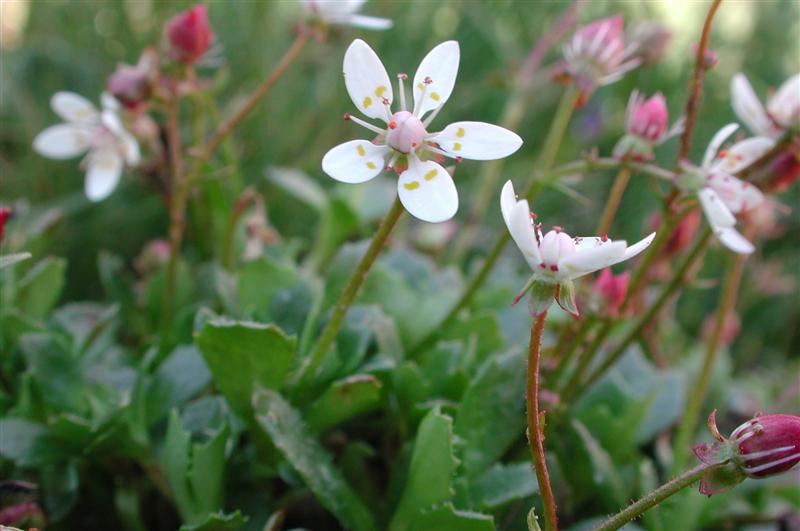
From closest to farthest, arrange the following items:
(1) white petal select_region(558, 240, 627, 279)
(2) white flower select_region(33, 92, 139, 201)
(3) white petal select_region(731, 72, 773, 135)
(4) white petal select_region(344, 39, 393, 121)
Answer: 1. (1) white petal select_region(558, 240, 627, 279)
2. (4) white petal select_region(344, 39, 393, 121)
3. (3) white petal select_region(731, 72, 773, 135)
4. (2) white flower select_region(33, 92, 139, 201)

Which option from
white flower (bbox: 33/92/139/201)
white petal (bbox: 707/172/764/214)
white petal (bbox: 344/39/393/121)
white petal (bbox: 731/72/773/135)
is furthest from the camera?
white flower (bbox: 33/92/139/201)

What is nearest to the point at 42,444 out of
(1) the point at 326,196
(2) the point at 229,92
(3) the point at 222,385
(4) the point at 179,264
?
(3) the point at 222,385

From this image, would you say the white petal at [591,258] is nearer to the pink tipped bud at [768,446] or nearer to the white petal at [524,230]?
the white petal at [524,230]

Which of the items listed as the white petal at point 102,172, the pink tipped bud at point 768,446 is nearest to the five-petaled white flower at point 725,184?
the pink tipped bud at point 768,446

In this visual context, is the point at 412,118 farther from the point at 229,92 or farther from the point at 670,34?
the point at 229,92

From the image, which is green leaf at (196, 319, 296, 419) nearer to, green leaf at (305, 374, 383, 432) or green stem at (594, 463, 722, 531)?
green leaf at (305, 374, 383, 432)

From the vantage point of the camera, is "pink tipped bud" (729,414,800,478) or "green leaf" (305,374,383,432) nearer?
"pink tipped bud" (729,414,800,478)

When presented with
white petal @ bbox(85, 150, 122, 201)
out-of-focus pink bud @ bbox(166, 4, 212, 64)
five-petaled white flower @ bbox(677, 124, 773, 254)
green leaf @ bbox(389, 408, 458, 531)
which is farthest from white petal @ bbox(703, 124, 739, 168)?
white petal @ bbox(85, 150, 122, 201)

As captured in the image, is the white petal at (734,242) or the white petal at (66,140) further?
the white petal at (66,140)
